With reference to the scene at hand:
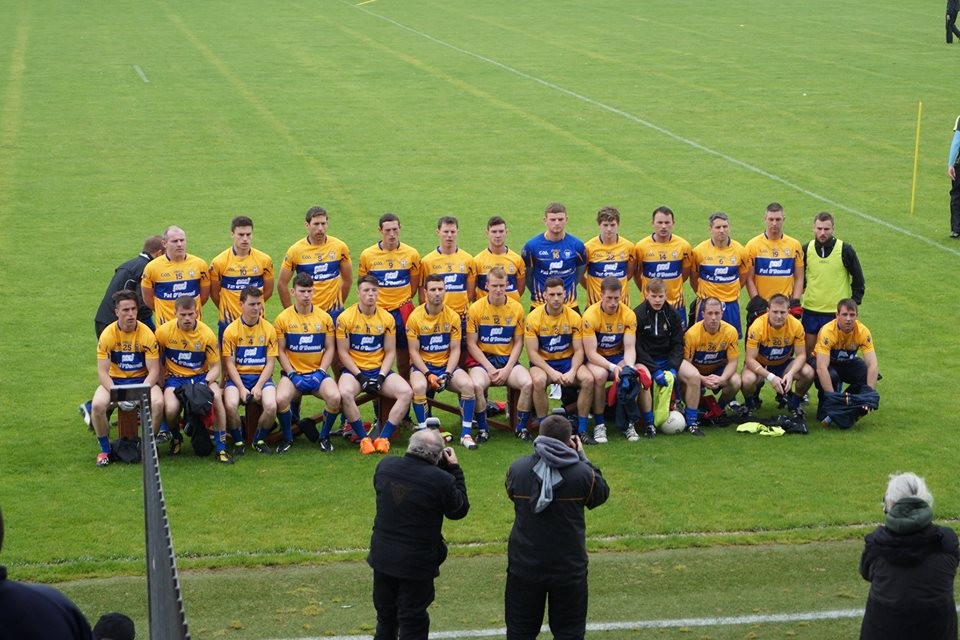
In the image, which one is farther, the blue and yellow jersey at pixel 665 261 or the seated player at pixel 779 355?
the blue and yellow jersey at pixel 665 261

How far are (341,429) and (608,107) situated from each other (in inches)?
761

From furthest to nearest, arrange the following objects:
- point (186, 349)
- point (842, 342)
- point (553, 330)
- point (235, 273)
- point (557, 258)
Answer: point (557, 258) → point (235, 273) → point (842, 342) → point (553, 330) → point (186, 349)

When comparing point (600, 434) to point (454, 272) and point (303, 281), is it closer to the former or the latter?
point (454, 272)

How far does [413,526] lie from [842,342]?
268 inches

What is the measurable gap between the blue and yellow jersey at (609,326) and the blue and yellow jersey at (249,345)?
3042 mm

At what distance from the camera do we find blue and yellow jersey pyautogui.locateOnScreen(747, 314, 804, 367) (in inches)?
526

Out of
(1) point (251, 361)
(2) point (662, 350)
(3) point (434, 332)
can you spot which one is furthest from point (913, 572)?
(1) point (251, 361)

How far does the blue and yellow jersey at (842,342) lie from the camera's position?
13250mm

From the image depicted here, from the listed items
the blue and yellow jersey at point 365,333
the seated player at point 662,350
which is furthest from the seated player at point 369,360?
the seated player at point 662,350

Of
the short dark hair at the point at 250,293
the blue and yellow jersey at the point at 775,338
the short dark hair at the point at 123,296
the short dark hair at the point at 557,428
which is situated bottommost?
the blue and yellow jersey at the point at 775,338

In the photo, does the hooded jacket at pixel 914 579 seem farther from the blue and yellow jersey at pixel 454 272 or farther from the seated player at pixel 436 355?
the blue and yellow jersey at pixel 454 272

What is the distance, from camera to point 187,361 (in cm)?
1254

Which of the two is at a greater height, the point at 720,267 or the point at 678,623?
the point at 720,267

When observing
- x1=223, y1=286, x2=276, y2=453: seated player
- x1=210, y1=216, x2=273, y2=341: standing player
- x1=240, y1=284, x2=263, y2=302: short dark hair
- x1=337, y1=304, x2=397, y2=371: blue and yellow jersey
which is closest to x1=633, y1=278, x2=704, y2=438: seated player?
x1=337, y1=304, x2=397, y2=371: blue and yellow jersey
